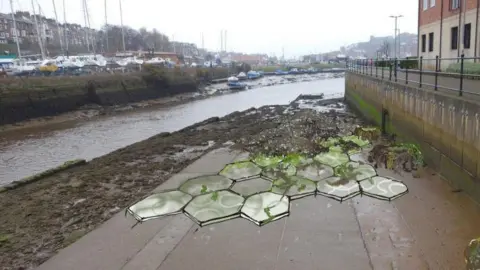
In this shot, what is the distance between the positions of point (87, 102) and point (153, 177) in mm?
29546

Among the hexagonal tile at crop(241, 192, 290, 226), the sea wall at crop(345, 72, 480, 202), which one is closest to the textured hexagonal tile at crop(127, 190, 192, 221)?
the hexagonal tile at crop(241, 192, 290, 226)

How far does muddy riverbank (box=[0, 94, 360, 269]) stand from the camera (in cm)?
646

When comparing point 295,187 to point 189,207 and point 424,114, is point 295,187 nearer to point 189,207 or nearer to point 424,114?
point 189,207

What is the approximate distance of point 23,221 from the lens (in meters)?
7.55

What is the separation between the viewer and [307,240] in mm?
5734

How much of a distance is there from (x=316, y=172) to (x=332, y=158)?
4.30ft

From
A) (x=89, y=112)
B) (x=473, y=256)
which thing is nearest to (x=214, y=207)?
(x=473, y=256)

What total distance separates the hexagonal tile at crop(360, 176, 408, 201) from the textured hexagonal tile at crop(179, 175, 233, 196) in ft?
9.53

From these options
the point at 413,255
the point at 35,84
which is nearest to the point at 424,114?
the point at 413,255

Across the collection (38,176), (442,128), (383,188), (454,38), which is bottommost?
(38,176)

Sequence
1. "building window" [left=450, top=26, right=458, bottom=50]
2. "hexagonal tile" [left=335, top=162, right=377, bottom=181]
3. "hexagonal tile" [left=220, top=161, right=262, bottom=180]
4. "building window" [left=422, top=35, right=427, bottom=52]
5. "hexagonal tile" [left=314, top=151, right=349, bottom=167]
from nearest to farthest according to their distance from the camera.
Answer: "hexagonal tile" [left=335, top=162, right=377, bottom=181]
"hexagonal tile" [left=220, top=161, right=262, bottom=180]
"hexagonal tile" [left=314, top=151, right=349, bottom=167]
"building window" [left=450, top=26, right=458, bottom=50]
"building window" [left=422, top=35, right=427, bottom=52]

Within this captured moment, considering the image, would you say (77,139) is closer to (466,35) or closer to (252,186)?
(252,186)

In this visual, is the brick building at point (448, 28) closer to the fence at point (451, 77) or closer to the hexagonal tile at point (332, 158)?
the fence at point (451, 77)

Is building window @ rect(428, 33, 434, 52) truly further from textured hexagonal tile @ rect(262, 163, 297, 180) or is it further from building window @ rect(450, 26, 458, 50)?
textured hexagonal tile @ rect(262, 163, 297, 180)
